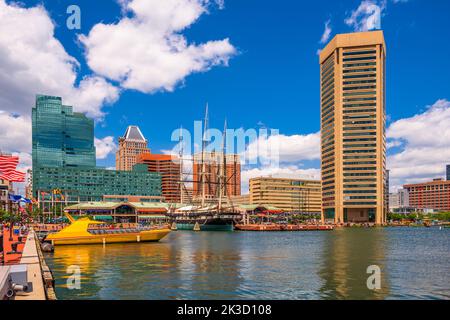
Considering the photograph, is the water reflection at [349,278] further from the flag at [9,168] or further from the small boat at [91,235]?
the small boat at [91,235]

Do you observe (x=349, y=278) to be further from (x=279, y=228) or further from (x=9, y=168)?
(x=279, y=228)

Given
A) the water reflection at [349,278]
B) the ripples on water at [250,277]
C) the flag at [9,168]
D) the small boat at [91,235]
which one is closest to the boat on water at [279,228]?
the small boat at [91,235]

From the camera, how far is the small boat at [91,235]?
80562mm

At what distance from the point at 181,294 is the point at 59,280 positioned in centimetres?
1352

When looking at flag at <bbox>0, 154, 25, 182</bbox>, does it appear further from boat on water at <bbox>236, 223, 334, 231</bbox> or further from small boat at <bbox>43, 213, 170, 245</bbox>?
boat on water at <bbox>236, 223, 334, 231</bbox>

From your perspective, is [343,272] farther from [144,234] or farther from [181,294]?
[144,234]

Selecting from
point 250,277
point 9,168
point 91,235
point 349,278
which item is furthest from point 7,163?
point 91,235

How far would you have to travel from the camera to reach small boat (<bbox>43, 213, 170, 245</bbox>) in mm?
80562

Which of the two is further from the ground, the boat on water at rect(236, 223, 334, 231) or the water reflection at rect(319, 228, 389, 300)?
the water reflection at rect(319, 228, 389, 300)

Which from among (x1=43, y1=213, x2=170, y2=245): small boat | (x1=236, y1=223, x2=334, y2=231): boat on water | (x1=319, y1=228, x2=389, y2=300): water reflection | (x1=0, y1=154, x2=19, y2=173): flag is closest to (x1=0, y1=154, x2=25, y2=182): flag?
(x1=0, y1=154, x2=19, y2=173): flag

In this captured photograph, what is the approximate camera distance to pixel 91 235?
83.1 m

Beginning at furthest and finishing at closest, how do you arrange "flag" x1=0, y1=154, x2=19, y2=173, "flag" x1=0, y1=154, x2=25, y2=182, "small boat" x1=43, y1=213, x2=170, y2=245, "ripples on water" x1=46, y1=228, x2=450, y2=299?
1. "small boat" x1=43, y1=213, x2=170, y2=245
2. "flag" x1=0, y1=154, x2=25, y2=182
3. "flag" x1=0, y1=154, x2=19, y2=173
4. "ripples on water" x1=46, y1=228, x2=450, y2=299
